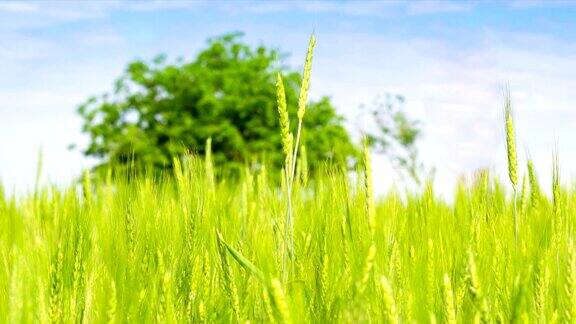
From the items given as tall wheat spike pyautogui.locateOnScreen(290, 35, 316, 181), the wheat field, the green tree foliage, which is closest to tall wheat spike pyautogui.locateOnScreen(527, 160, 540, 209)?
the wheat field

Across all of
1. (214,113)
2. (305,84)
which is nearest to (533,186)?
(305,84)

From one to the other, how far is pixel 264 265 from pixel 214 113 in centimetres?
1119

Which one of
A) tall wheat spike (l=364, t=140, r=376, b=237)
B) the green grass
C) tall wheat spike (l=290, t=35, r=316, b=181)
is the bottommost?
the green grass

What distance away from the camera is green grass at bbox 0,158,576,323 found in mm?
1214

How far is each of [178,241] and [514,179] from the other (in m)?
0.80

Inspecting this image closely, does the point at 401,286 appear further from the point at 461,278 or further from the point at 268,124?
the point at 268,124

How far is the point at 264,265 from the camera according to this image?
1.30 meters

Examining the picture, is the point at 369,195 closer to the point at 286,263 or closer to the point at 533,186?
the point at 286,263

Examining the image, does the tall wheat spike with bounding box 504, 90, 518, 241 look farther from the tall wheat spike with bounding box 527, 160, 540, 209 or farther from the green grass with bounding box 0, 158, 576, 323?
the tall wheat spike with bounding box 527, 160, 540, 209

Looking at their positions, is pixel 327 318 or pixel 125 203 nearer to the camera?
pixel 327 318

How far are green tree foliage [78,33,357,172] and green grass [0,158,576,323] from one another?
32.6ft

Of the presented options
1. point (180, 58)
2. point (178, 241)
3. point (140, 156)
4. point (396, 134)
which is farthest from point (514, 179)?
point (396, 134)

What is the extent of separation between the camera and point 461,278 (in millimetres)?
1458

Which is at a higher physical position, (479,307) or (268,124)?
(268,124)
